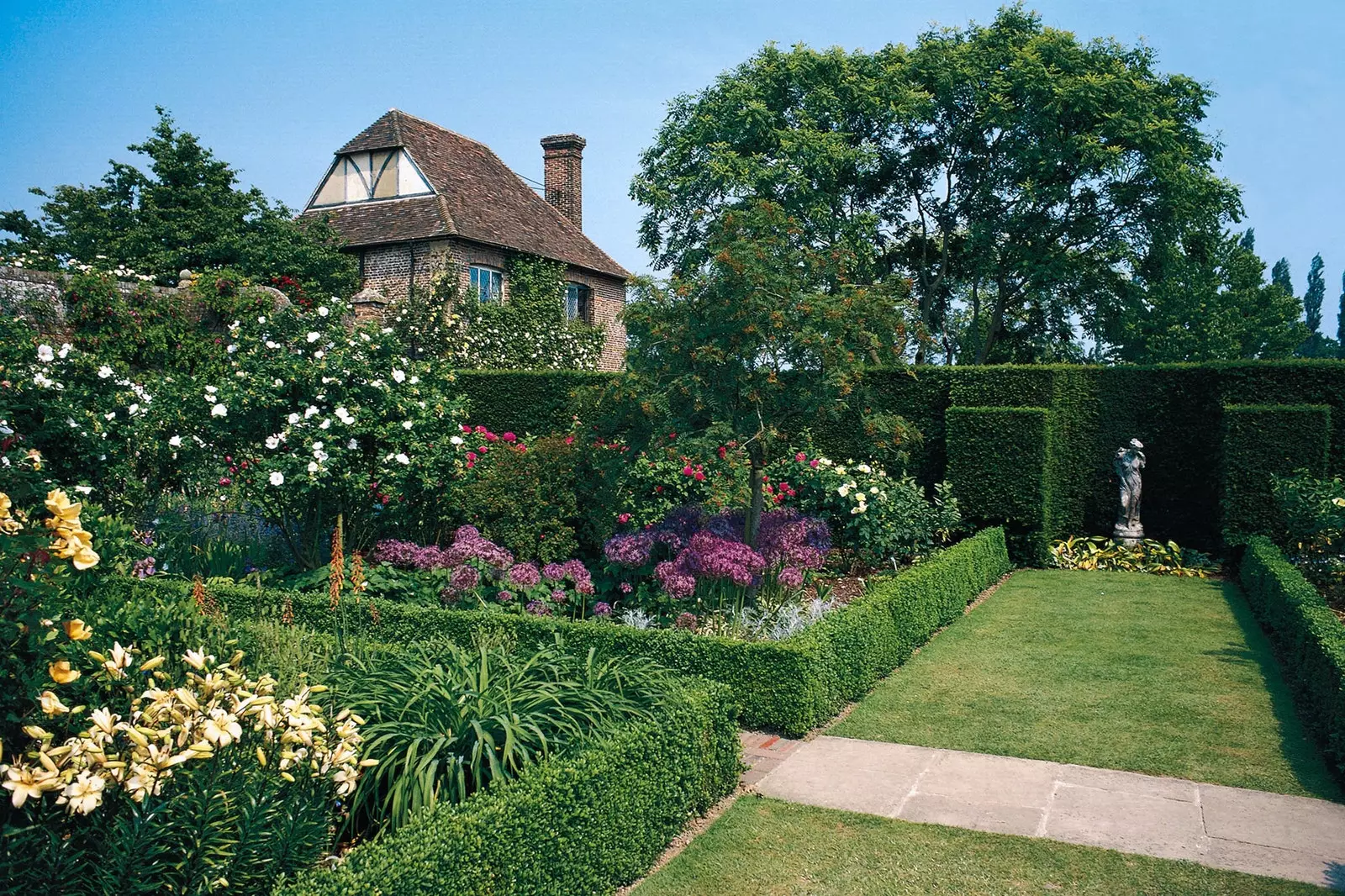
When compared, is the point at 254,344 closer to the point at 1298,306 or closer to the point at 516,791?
the point at 516,791

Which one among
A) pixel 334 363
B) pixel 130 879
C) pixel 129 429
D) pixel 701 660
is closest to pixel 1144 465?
pixel 701 660

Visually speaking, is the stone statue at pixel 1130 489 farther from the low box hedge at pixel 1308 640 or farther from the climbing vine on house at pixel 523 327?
the climbing vine on house at pixel 523 327

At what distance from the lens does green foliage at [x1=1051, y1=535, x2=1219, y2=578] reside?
45.2ft

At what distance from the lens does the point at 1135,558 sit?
14172 millimetres

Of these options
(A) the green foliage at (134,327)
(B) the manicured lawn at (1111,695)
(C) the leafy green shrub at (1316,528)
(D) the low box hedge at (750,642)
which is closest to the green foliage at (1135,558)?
(C) the leafy green shrub at (1316,528)

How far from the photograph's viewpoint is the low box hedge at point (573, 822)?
3.56 metres

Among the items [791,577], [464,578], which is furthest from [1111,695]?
[464,578]

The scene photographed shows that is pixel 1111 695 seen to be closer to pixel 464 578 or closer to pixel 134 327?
pixel 464 578

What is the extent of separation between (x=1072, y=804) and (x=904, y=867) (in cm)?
142

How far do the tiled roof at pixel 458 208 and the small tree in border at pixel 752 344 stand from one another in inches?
667

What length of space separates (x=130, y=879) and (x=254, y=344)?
7.60 m

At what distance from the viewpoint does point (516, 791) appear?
13.5 ft

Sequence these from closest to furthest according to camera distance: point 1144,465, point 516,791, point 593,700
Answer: point 516,791, point 593,700, point 1144,465

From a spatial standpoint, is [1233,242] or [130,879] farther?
[1233,242]
